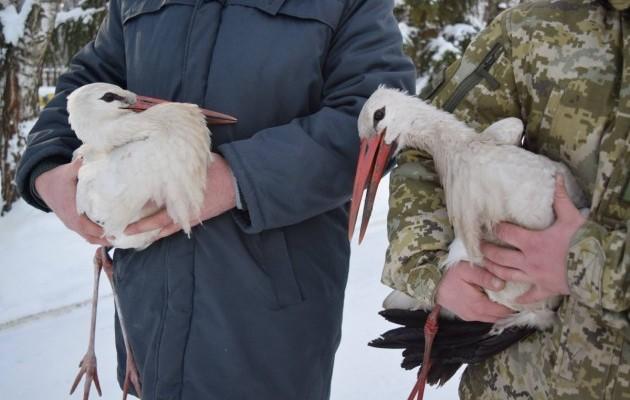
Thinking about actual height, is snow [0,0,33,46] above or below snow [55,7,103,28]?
above

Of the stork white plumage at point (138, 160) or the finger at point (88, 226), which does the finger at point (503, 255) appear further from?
the finger at point (88, 226)

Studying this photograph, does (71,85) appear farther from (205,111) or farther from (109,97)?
(205,111)

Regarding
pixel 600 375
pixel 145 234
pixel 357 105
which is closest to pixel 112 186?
pixel 145 234

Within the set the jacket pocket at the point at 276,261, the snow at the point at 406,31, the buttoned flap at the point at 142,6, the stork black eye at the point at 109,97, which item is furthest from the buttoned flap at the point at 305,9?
the snow at the point at 406,31

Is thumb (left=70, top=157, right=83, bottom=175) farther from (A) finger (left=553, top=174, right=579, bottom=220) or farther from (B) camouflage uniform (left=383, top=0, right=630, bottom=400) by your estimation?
(A) finger (left=553, top=174, right=579, bottom=220)

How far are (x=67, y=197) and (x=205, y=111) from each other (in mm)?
613

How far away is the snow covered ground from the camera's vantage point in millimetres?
3750

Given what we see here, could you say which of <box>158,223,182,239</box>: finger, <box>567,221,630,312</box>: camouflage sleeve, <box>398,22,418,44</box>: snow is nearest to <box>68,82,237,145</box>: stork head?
<box>158,223,182,239</box>: finger

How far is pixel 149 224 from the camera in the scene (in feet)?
6.84

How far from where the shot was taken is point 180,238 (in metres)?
2.14

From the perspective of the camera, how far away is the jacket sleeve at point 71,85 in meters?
2.34

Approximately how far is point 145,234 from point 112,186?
20cm

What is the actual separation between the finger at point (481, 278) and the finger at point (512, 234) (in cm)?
10

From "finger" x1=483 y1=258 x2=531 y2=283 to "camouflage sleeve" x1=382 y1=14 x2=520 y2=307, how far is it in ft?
0.47
